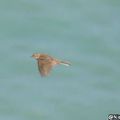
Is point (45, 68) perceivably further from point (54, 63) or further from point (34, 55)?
point (34, 55)

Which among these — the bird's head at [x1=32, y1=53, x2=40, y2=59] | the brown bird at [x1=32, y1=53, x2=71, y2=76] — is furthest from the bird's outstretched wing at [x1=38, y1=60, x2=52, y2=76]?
the bird's head at [x1=32, y1=53, x2=40, y2=59]

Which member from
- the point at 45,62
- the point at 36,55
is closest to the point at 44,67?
the point at 45,62

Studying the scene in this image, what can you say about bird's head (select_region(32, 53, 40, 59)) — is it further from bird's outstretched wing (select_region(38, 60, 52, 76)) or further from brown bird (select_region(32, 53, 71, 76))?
bird's outstretched wing (select_region(38, 60, 52, 76))

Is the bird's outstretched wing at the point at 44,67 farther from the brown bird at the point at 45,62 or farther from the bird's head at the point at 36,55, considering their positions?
the bird's head at the point at 36,55

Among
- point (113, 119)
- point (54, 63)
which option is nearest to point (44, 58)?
point (54, 63)

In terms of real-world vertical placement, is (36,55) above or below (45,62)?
above

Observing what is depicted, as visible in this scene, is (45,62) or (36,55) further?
(36,55)

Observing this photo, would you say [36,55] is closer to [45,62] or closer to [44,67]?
[45,62]

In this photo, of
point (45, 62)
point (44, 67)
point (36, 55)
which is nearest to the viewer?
point (44, 67)

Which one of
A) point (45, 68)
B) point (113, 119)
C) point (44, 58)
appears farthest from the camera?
point (113, 119)
